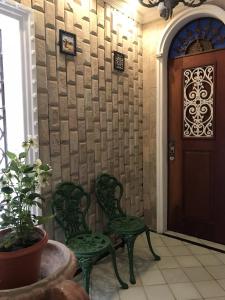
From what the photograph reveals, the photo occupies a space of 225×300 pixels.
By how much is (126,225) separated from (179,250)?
2.43 ft

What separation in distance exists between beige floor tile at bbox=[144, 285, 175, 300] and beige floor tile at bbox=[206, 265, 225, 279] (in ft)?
1.57

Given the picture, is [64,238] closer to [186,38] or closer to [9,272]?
[9,272]

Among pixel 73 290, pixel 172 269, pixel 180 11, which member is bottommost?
pixel 172 269

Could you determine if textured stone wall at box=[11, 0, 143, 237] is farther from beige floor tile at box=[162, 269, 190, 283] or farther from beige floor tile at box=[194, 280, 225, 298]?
beige floor tile at box=[194, 280, 225, 298]

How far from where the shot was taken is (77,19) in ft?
7.44

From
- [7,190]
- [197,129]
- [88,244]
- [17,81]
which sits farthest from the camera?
[197,129]

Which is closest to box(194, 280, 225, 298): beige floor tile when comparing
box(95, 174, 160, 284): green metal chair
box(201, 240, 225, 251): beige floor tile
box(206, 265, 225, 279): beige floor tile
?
box(206, 265, 225, 279): beige floor tile

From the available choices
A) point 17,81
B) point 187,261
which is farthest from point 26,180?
point 187,261

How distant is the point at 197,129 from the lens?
2898 mm

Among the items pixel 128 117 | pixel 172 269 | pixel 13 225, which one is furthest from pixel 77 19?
pixel 172 269

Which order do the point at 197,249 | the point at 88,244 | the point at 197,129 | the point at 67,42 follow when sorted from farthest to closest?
the point at 197,129
the point at 197,249
the point at 67,42
the point at 88,244

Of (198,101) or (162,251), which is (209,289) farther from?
(198,101)

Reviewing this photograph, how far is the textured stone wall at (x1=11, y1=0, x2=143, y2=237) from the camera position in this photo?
2072 millimetres

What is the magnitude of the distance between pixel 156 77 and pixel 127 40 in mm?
518
